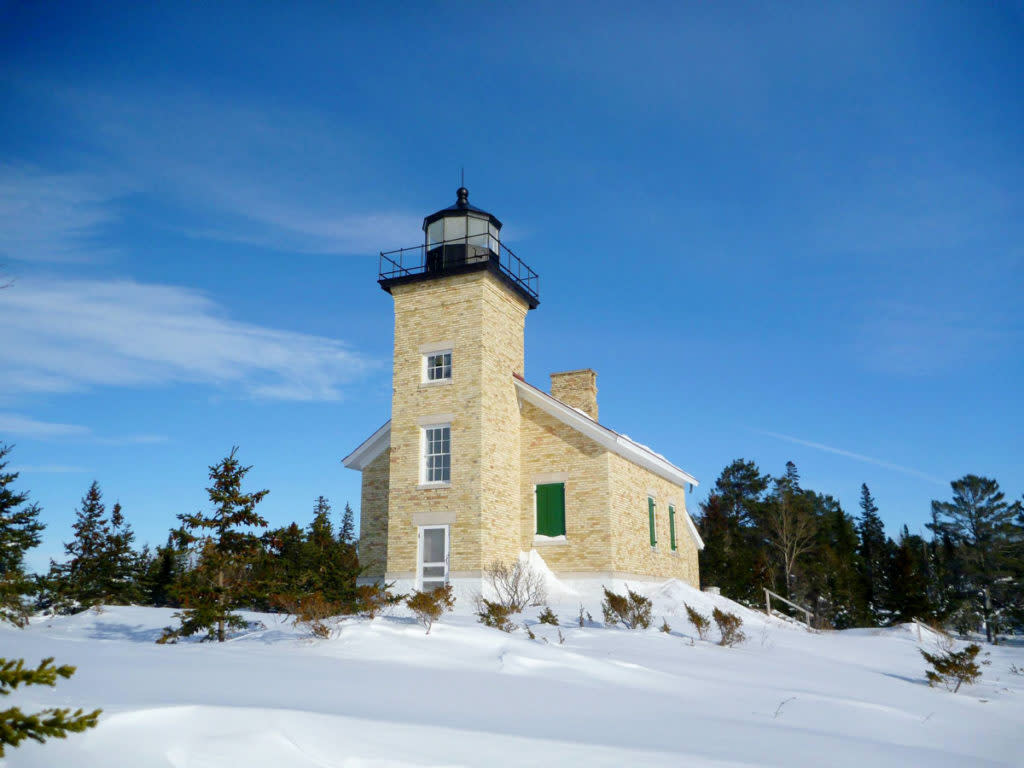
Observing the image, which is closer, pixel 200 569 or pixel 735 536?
pixel 200 569

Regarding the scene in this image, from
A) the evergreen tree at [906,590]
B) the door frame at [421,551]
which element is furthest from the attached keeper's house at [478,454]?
the evergreen tree at [906,590]

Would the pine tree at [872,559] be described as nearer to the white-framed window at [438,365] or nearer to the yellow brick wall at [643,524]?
the yellow brick wall at [643,524]

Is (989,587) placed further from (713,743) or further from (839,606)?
(713,743)

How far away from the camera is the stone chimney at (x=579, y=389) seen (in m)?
22.4

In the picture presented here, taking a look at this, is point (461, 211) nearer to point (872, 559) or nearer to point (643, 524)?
point (643, 524)

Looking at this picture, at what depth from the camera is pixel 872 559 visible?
40.2m

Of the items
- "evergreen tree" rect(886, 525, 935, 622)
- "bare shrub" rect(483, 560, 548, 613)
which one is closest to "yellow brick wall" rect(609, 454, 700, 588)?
"bare shrub" rect(483, 560, 548, 613)

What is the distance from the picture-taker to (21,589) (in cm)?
1491

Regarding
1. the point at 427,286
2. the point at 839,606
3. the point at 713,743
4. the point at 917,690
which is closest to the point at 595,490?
the point at 427,286

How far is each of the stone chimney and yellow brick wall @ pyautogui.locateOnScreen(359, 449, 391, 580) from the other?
18.1ft

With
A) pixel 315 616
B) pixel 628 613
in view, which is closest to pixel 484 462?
pixel 628 613

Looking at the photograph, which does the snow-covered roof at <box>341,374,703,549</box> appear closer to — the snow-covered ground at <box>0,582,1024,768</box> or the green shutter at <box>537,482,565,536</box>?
the green shutter at <box>537,482,565,536</box>

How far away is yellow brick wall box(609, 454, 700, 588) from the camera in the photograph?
63.1 feet

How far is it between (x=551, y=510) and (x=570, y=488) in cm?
77
